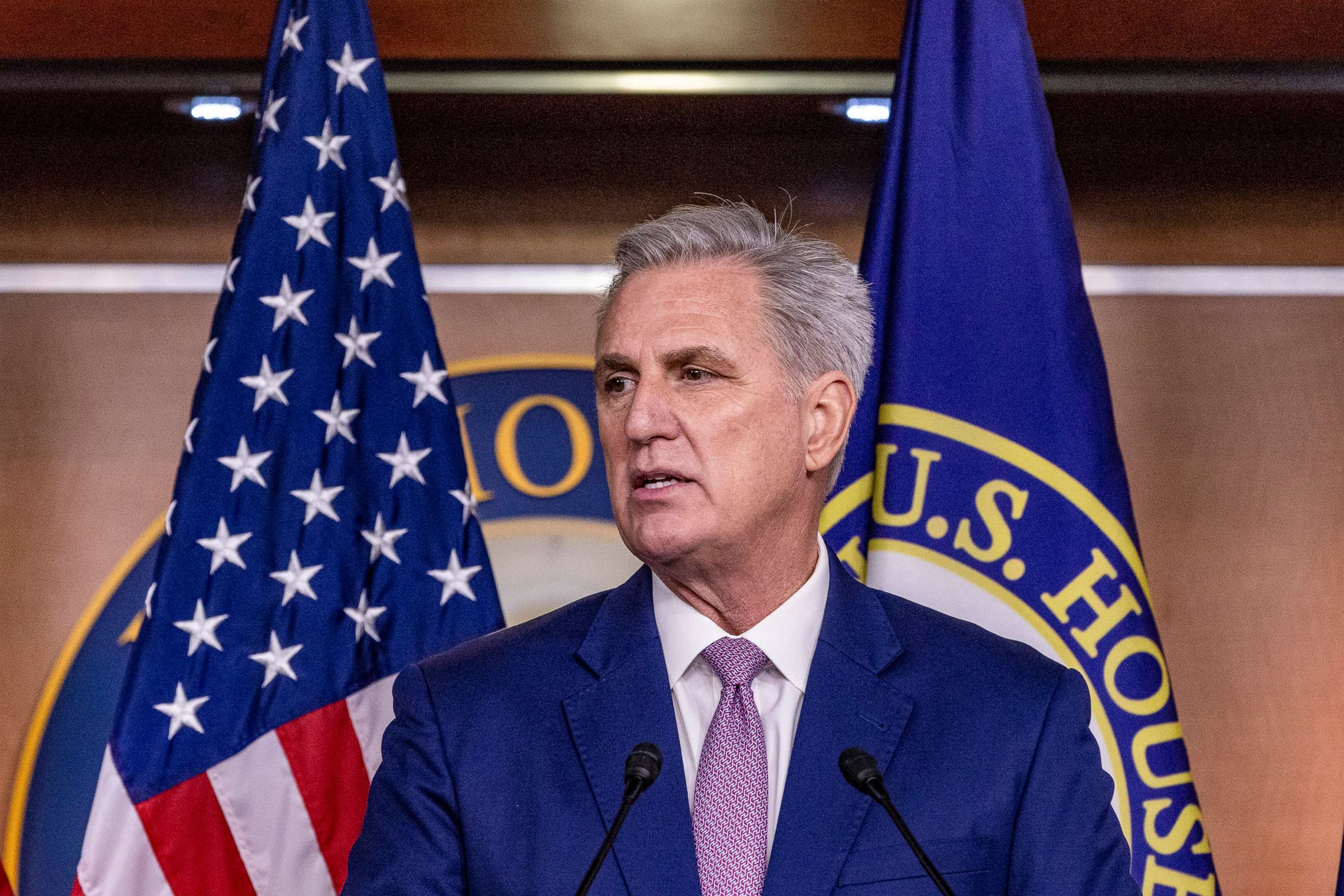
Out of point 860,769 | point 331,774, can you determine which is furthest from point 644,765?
point 331,774

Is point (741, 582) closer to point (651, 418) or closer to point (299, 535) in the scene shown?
point (651, 418)

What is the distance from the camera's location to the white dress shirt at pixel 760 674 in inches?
72.2

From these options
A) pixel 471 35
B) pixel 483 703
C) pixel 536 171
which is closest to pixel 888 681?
pixel 483 703

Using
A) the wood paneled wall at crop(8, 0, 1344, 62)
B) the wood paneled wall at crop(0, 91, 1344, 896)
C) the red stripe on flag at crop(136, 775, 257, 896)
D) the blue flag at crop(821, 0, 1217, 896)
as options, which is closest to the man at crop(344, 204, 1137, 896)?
the blue flag at crop(821, 0, 1217, 896)

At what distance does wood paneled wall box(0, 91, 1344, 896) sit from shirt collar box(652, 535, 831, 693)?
56.4 inches

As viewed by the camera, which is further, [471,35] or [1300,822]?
[1300,822]

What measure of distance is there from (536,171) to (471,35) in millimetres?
605

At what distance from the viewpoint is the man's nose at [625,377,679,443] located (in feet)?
5.99

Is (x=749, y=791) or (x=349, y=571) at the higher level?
(x=349, y=571)

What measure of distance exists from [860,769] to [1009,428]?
1.11m

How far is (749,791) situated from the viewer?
5.69 ft

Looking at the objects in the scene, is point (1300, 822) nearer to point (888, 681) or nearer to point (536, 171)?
point (888, 681)

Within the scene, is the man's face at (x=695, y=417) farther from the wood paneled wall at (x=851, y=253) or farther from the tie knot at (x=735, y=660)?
the wood paneled wall at (x=851, y=253)

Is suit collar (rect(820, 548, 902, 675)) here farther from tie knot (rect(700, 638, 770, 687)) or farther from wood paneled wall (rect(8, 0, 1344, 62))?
wood paneled wall (rect(8, 0, 1344, 62))
